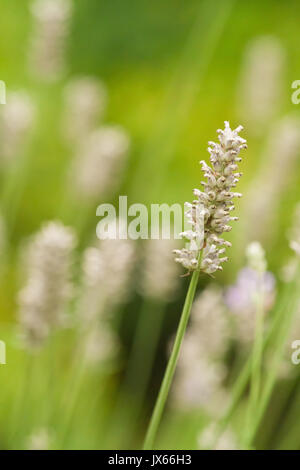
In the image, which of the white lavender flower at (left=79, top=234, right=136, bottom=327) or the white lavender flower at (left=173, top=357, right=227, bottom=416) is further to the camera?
the white lavender flower at (left=173, top=357, right=227, bottom=416)

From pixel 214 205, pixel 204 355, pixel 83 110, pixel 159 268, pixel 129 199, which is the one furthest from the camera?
pixel 129 199

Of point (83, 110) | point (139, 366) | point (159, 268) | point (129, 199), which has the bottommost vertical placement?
point (139, 366)

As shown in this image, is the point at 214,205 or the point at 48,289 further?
the point at 48,289

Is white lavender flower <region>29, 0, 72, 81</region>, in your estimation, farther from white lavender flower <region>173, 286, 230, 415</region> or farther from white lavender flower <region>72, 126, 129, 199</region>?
white lavender flower <region>173, 286, 230, 415</region>

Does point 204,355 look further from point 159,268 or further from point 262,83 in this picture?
point 262,83

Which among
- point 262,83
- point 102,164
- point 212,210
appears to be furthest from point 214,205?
point 262,83

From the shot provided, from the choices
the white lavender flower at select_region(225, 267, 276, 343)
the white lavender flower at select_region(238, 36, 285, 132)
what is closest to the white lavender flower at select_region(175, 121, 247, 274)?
the white lavender flower at select_region(225, 267, 276, 343)

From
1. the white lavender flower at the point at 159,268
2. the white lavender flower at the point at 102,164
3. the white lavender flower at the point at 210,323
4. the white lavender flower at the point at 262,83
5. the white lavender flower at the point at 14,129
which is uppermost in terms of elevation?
the white lavender flower at the point at 262,83

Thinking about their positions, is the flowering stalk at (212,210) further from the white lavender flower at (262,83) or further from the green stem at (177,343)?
the white lavender flower at (262,83)

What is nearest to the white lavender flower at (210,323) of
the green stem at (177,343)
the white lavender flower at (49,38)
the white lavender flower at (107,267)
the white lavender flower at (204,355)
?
the white lavender flower at (204,355)
